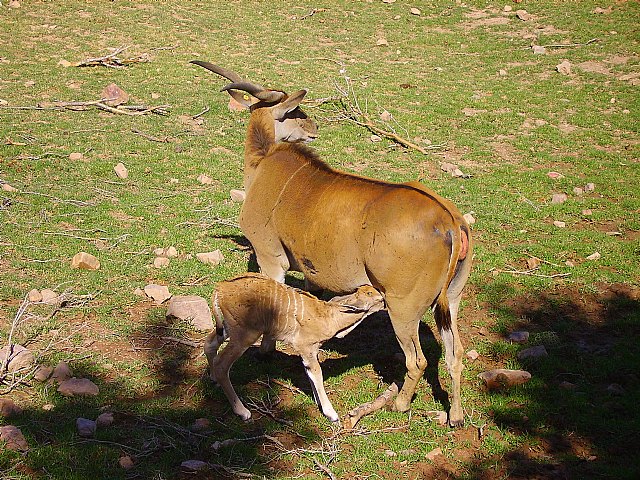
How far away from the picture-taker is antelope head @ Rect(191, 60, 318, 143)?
23.6ft

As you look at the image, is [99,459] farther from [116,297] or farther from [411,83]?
[411,83]

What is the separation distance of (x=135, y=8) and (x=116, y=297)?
1244 cm

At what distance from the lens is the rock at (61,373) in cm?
567

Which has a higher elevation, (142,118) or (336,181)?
(336,181)

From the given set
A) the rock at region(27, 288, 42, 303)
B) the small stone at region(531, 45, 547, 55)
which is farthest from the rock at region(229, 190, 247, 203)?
the small stone at region(531, 45, 547, 55)

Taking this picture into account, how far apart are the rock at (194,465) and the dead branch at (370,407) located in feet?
3.79

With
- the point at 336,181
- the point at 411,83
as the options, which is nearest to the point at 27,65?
the point at 411,83

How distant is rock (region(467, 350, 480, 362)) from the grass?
93 millimetres

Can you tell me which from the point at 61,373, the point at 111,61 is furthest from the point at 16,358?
the point at 111,61

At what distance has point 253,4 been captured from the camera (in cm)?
1886

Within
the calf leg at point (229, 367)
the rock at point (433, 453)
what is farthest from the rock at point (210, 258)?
the rock at point (433, 453)

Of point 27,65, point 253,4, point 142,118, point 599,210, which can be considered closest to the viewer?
point 599,210

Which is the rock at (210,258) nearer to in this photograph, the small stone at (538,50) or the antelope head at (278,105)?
the antelope head at (278,105)

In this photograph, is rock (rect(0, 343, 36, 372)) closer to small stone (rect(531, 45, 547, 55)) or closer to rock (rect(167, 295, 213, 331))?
rock (rect(167, 295, 213, 331))
